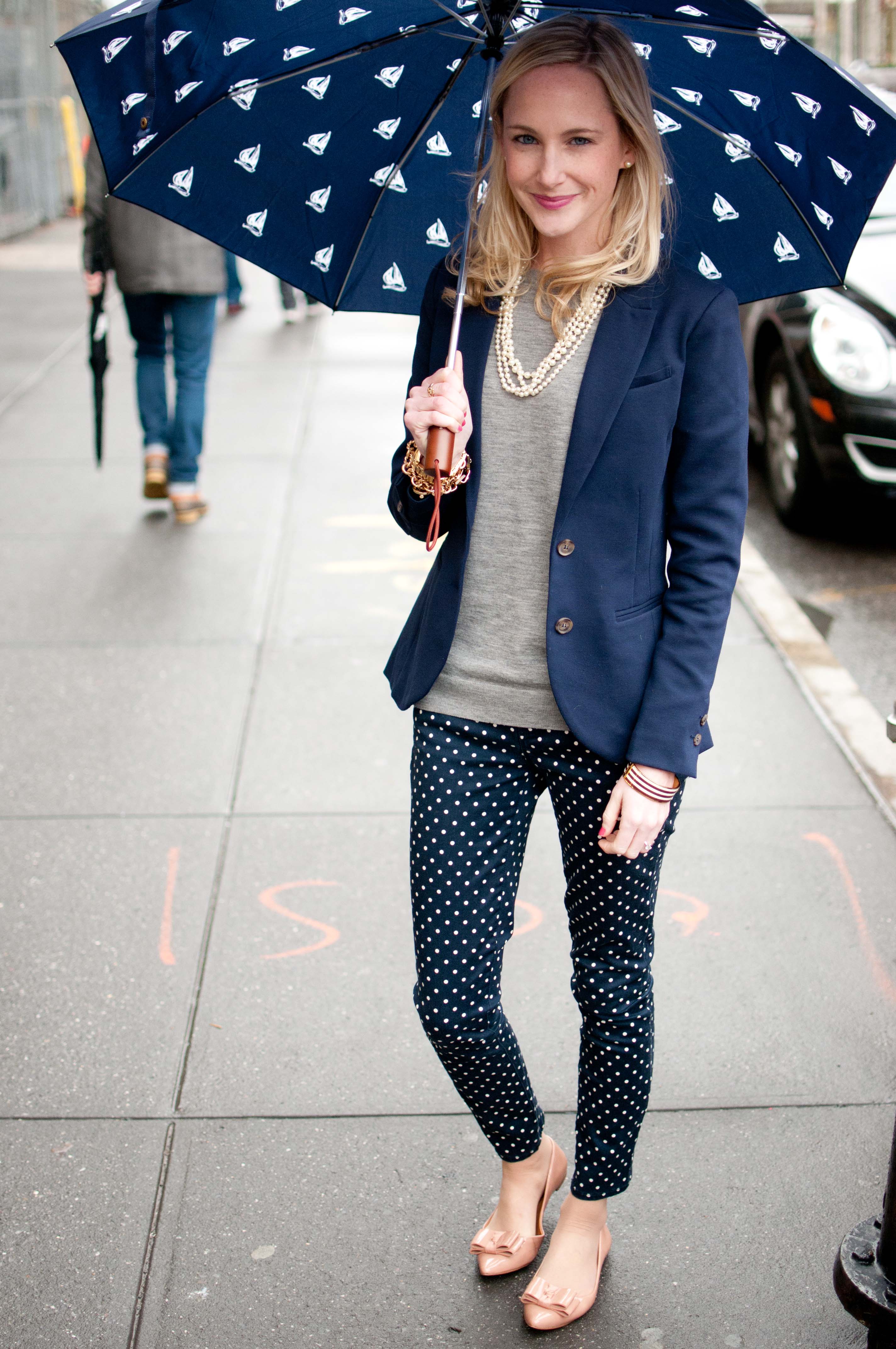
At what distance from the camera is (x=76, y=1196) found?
260cm

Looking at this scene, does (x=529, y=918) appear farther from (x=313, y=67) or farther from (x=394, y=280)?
(x=313, y=67)

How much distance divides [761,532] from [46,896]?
4.31 m

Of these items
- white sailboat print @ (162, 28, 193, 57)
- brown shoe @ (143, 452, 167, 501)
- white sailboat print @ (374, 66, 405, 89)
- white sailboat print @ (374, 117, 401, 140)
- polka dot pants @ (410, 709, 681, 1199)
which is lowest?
brown shoe @ (143, 452, 167, 501)

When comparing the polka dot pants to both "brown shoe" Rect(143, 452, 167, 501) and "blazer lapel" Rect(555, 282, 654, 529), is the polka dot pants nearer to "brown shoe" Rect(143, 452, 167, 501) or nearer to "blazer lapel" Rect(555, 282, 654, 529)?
"blazer lapel" Rect(555, 282, 654, 529)

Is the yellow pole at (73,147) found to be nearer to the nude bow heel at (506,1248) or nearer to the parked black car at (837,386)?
the parked black car at (837,386)

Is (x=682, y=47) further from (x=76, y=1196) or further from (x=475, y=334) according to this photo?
(x=76, y=1196)

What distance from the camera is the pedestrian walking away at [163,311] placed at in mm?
5816

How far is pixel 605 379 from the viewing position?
2000 millimetres

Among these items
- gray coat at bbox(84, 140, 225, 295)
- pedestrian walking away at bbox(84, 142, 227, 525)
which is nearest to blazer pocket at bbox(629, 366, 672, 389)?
pedestrian walking away at bbox(84, 142, 227, 525)

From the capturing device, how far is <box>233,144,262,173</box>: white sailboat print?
2.43m

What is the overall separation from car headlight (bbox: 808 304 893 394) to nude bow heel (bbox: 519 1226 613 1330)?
454cm

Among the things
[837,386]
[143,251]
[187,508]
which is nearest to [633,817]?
[837,386]

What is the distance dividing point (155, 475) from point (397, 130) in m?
4.12

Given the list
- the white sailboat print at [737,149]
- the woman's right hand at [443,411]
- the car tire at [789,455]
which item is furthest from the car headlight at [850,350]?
the woman's right hand at [443,411]
